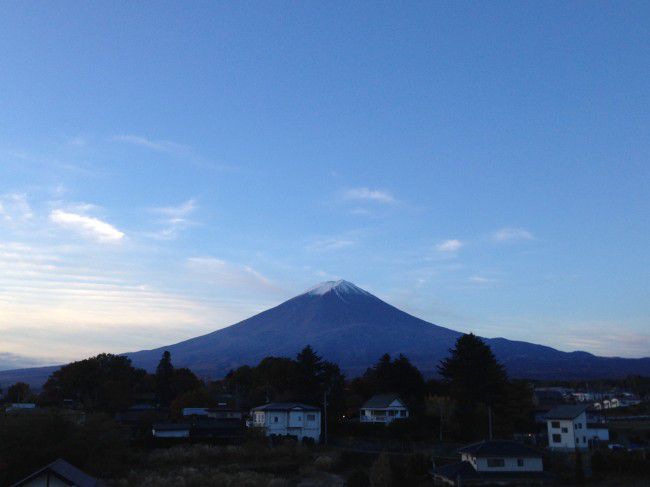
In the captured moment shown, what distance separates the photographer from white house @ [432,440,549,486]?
28.7 m

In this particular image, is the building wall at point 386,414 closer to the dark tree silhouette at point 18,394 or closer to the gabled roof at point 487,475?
the gabled roof at point 487,475

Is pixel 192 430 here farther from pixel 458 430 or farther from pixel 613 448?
pixel 613 448

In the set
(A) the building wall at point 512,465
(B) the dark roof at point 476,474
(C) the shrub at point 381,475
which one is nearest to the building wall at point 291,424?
(B) the dark roof at point 476,474

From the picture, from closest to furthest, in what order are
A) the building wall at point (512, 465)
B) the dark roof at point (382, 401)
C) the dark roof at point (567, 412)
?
the building wall at point (512, 465) < the dark roof at point (567, 412) < the dark roof at point (382, 401)

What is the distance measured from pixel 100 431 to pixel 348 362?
145336mm

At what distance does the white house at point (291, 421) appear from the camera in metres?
46.2

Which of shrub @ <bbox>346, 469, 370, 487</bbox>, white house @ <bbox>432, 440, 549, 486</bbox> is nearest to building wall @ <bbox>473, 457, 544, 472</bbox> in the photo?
white house @ <bbox>432, 440, 549, 486</bbox>

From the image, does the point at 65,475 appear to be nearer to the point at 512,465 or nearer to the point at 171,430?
the point at 512,465

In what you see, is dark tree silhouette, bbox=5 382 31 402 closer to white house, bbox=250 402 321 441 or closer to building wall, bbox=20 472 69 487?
white house, bbox=250 402 321 441

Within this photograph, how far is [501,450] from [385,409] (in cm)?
2063

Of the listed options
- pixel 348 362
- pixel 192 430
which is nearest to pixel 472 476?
pixel 192 430

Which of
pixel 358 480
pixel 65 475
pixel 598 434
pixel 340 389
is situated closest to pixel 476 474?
pixel 358 480

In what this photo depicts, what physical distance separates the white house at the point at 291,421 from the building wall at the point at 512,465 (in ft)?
61.9

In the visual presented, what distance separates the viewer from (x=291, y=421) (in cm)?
4628
